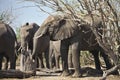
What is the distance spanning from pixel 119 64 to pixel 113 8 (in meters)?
1.38

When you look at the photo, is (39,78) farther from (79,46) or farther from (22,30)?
(22,30)

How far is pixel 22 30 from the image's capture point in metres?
14.2

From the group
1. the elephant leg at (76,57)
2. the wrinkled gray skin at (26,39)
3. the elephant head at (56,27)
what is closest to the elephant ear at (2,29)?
the elephant head at (56,27)

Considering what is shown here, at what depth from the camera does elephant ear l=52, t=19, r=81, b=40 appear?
35.6ft

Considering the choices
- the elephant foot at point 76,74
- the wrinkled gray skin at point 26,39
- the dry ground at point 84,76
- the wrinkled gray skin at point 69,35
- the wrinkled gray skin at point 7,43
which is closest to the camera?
the dry ground at point 84,76

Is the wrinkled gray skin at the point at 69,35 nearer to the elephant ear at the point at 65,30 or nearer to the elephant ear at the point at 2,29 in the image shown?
the elephant ear at the point at 65,30

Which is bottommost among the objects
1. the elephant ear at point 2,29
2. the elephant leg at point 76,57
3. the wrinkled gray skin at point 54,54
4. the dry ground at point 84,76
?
the dry ground at point 84,76

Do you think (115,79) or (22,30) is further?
(22,30)

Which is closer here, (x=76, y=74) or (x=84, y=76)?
(x=76, y=74)

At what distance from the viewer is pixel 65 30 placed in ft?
36.1

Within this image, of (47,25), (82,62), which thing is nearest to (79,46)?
(47,25)

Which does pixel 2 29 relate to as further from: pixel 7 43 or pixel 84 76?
pixel 84 76

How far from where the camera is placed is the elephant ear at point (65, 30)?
1085cm

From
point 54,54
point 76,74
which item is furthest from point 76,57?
point 54,54
